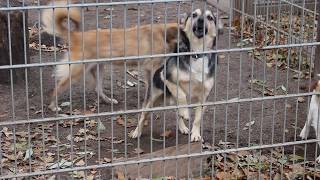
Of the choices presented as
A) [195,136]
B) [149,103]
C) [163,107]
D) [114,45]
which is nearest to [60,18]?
[114,45]

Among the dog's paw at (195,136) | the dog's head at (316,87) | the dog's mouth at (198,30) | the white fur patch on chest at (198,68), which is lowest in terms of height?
the dog's paw at (195,136)

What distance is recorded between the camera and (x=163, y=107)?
4.18 meters

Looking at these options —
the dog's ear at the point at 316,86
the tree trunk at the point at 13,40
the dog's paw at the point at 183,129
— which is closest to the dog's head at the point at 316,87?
the dog's ear at the point at 316,86

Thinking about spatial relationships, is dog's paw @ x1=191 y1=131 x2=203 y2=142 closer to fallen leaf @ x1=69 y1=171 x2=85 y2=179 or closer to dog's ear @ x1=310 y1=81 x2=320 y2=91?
dog's ear @ x1=310 y1=81 x2=320 y2=91

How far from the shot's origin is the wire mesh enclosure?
4.62 m

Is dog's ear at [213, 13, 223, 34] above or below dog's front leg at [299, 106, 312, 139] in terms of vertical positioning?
above

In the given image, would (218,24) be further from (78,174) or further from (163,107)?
(78,174)

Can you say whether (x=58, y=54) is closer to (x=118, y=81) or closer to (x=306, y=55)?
(x=118, y=81)

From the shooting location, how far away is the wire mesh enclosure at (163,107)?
4625 millimetres

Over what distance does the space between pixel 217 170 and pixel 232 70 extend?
279 cm

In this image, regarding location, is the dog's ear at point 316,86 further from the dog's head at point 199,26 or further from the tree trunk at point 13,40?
the tree trunk at point 13,40

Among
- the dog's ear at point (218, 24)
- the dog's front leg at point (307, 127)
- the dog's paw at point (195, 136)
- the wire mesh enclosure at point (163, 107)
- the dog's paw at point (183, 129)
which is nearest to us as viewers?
the dog's ear at point (218, 24)

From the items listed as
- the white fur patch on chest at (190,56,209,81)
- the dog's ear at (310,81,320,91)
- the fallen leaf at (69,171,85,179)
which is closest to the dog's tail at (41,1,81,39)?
the white fur patch on chest at (190,56,209,81)

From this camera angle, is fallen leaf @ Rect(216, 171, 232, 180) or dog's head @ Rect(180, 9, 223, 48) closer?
fallen leaf @ Rect(216, 171, 232, 180)
